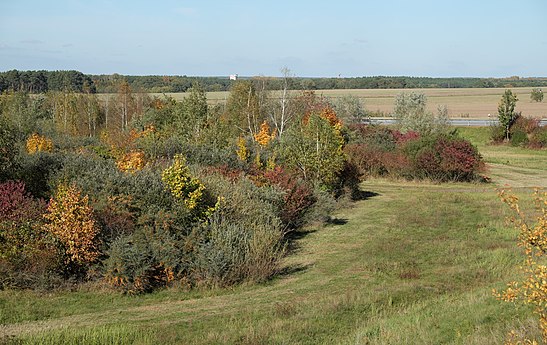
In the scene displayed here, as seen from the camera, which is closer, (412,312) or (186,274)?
(412,312)

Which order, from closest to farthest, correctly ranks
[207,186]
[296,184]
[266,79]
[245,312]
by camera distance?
[245,312] < [207,186] < [296,184] < [266,79]

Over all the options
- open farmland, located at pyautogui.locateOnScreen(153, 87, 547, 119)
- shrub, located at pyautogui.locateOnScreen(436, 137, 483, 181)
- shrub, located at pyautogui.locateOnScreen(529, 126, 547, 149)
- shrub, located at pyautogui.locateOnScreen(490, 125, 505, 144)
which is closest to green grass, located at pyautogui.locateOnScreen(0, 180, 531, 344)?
shrub, located at pyautogui.locateOnScreen(436, 137, 483, 181)

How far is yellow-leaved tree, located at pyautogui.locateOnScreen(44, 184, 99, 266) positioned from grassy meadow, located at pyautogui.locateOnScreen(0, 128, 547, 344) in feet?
3.32

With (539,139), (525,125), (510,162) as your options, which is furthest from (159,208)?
(525,125)

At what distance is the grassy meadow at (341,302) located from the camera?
11648 millimetres

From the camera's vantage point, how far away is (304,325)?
12.4 m

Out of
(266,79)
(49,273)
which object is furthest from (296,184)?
(266,79)

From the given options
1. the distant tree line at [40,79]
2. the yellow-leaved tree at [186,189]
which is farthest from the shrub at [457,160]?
the distant tree line at [40,79]

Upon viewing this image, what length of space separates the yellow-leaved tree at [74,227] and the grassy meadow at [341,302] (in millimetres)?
1012

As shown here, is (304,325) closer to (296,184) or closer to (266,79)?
(296,184)

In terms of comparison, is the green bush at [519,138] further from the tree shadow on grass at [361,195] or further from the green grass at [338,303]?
the green grass at [338,303]

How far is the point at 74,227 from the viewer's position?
665 inches

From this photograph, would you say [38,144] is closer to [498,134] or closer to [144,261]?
[144,261]

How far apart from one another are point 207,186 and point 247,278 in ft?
16.1
